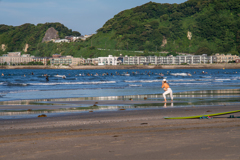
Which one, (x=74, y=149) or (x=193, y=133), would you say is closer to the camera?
(x=74, y=149)

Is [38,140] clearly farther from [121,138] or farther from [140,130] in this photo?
[140,130]

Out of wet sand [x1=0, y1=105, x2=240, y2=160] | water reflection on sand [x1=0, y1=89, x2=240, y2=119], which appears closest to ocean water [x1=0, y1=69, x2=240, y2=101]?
water reflection on sand [x1=0, y1=89, x2=240, y2=119]

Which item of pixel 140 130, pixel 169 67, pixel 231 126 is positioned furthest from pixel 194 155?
pixel 169 67

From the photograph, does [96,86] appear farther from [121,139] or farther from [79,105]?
[121,139]

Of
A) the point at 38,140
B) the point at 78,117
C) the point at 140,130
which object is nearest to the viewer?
the point at 38,140

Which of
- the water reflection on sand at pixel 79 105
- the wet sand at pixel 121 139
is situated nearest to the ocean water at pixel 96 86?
the water reflection on sand at pixel 79 105

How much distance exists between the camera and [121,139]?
797 centimetres

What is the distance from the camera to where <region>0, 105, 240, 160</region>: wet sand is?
6.51 m

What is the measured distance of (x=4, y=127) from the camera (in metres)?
9.98

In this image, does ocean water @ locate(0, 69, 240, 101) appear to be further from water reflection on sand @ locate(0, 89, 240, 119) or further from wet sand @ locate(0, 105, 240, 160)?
wet sand @ locate(0, 105, 240, 160)

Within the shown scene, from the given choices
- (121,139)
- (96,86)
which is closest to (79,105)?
(121,139)

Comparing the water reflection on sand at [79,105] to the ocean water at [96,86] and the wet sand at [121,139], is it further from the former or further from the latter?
the ocean water at [96,86]

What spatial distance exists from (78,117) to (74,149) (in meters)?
5.44

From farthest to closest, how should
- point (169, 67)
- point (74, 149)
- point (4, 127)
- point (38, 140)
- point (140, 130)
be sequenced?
1. point (169, 67)
2. point (4, 127)
3. point (140, 130)
4. point (38, 140)
5. point (74, 149)
